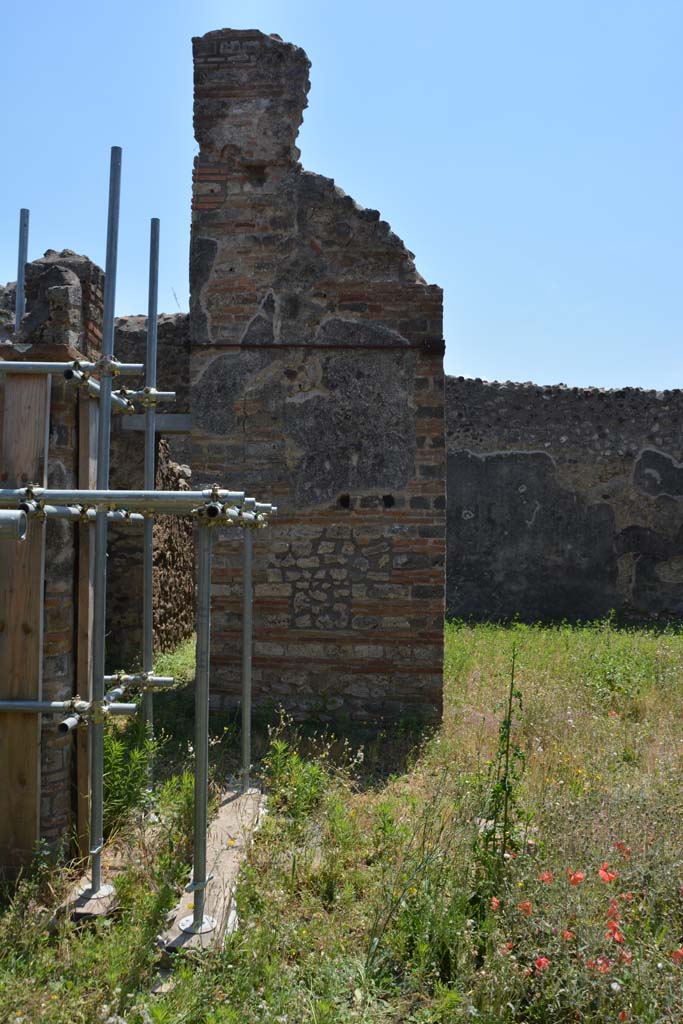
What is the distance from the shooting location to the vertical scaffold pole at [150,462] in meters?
4.14

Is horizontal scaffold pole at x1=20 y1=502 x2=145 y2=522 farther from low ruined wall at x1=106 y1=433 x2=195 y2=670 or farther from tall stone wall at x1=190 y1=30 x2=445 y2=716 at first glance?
low ruined wall at x1=106 y1=433 x2=195 y2=670

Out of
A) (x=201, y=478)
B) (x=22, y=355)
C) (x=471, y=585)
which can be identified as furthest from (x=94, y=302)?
(x=471, y=585)

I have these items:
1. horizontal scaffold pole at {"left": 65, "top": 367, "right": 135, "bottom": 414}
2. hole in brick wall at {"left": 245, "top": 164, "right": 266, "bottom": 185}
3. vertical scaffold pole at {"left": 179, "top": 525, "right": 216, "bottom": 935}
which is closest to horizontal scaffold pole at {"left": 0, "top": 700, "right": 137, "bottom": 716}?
vertical scaffold pole at {"left": 179, "top": 525, "right": 216, "bottom": 935}

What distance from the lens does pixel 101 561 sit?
3385 mm

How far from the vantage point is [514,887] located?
2.99 meters

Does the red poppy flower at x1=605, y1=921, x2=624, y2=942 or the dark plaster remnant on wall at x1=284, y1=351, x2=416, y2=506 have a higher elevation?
the dark plaster remnant on wall at x1=284, y1=351, x2=416, y2=506

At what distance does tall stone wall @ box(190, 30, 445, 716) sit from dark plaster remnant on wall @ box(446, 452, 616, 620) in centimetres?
491

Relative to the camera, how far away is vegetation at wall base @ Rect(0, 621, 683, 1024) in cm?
256

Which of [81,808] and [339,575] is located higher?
[339,575]

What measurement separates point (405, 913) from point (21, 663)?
5.86 ft

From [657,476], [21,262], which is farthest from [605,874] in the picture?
[657,476]

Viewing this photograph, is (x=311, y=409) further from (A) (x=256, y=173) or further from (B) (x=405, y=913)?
(B) (x=405, y=913)

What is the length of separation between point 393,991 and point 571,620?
8.24 m

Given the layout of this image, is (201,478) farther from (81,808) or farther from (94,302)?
(81,808)
